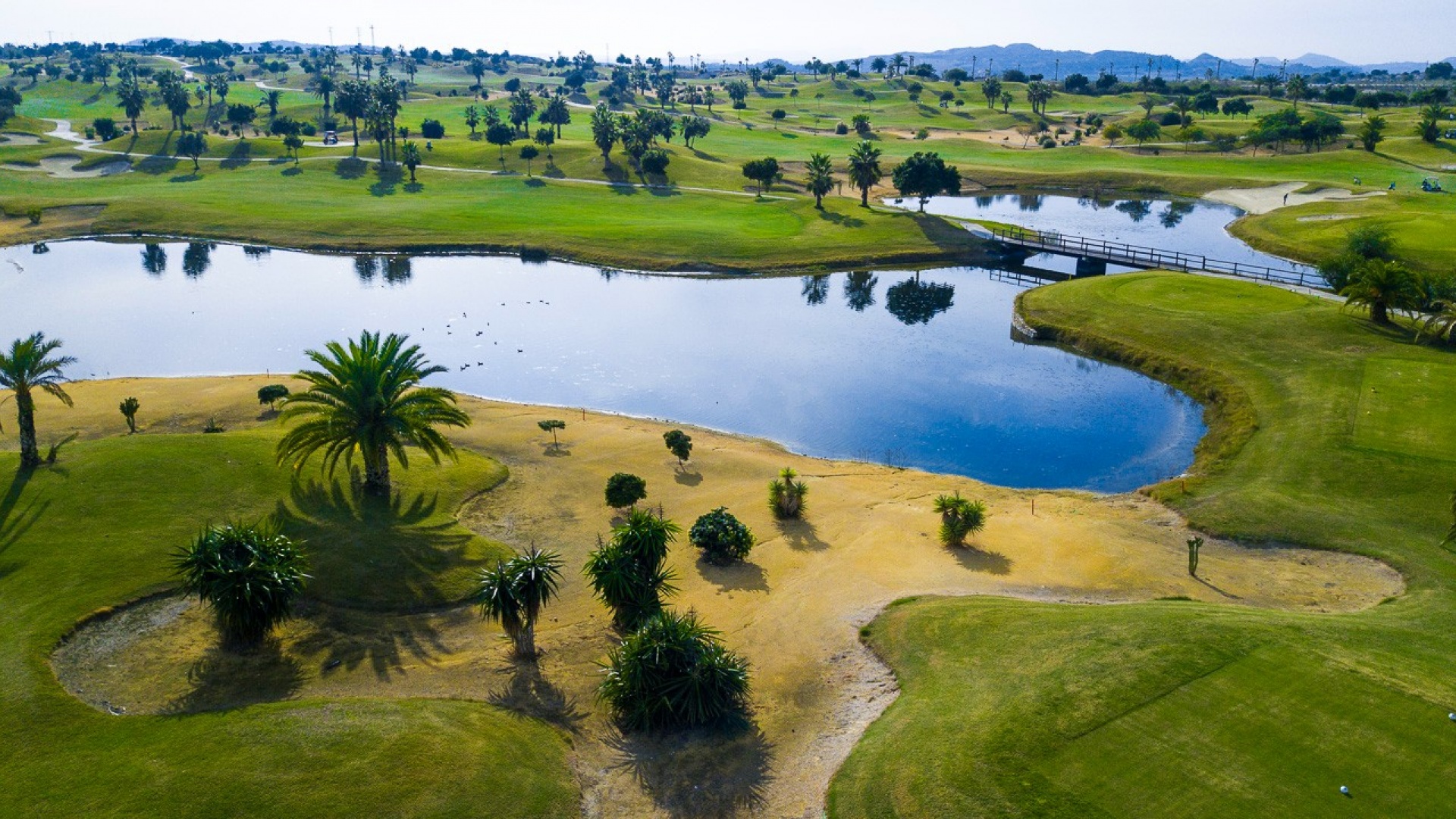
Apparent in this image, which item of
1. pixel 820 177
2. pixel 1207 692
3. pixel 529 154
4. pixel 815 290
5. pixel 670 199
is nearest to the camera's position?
pixel 1207 692

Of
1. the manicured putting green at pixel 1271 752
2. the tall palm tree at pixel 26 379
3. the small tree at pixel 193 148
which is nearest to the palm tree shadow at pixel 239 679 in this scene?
the tall palm tree at pixel 26 379

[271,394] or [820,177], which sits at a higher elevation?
[820,177]

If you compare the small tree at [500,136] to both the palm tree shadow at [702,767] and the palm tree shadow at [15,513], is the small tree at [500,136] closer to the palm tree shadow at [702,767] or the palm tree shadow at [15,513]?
the palm tree shadow at [15,513]

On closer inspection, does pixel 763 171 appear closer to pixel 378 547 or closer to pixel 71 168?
pixel 378 547

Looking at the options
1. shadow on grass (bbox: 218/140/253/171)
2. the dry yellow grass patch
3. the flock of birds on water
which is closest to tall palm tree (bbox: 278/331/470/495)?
the dry yellow grass patch

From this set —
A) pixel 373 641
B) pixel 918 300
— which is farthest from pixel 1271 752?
pixel 918 300

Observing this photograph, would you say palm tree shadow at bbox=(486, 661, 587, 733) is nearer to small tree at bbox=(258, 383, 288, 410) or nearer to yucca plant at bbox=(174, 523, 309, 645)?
yucca plant at bbox=(174, 523, 309, 645)
